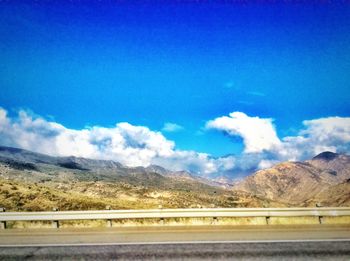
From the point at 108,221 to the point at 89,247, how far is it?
243 inches

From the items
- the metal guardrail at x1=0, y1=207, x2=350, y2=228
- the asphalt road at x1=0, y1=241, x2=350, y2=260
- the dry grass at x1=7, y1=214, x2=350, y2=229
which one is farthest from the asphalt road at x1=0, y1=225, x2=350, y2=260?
the dry grass at x1=7, y1=214, x2=350, y2=229

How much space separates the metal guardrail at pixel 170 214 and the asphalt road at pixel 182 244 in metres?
1.37

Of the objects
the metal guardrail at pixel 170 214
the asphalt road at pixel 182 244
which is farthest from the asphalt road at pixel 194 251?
the metal guardrail at pixel 170 214

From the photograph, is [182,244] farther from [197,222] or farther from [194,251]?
[197,222]

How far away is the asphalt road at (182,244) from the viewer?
1035 centimetres

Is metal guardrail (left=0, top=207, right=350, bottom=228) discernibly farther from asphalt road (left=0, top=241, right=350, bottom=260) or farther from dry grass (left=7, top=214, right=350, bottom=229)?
asphalt road (left=0, top=241, right=350, bottom=260)

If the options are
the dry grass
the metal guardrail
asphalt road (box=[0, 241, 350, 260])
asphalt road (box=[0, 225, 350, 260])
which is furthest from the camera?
the dry grass

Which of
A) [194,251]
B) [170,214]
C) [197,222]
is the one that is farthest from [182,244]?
[197,222]

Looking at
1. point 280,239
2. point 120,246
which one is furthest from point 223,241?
point 120,246

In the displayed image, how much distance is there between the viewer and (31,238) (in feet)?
46.3

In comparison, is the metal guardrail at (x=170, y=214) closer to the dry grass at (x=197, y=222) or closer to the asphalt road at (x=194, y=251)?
the dry grass at (x=197, y=222)

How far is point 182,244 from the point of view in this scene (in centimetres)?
1175

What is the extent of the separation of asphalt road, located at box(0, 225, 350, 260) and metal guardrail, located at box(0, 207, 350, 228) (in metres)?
1.37

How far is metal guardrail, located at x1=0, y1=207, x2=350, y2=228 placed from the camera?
17.2m
